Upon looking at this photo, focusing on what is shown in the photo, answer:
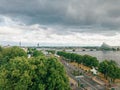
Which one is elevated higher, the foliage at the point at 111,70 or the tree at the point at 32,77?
the tree at the point at 32,77

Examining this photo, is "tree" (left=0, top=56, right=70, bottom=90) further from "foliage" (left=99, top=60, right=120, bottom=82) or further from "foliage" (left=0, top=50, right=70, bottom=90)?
"foliage" (left=99, top=60, right=120, bottom=82)

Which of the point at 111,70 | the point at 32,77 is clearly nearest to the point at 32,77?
the point at 32,77

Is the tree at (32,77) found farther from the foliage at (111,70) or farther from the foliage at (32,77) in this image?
the foliage at (111,70)

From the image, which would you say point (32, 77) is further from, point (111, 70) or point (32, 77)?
point (111, 70)

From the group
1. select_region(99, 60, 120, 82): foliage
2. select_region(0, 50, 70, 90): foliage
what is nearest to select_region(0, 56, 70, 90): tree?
select_region(0, 50, 70, 90): foliage

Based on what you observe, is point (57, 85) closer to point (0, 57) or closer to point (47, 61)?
point (47, 61)

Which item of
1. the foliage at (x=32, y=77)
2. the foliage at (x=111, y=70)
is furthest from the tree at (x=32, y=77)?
the foliage at (x=111, y=70)

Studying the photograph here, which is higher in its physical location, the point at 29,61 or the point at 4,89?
the point at 29,61

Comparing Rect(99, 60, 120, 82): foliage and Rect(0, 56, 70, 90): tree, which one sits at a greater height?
Rect(0, 56, 70, 90): tree

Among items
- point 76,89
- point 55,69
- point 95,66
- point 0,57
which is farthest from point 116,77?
point 0,57

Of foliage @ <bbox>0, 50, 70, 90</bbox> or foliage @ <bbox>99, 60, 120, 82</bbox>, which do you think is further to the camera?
foliage @ <bbox>99, 60, 120, 82</bbox>

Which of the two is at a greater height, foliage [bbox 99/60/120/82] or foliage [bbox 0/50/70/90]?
foliage [bbox 0/50/70/90]
